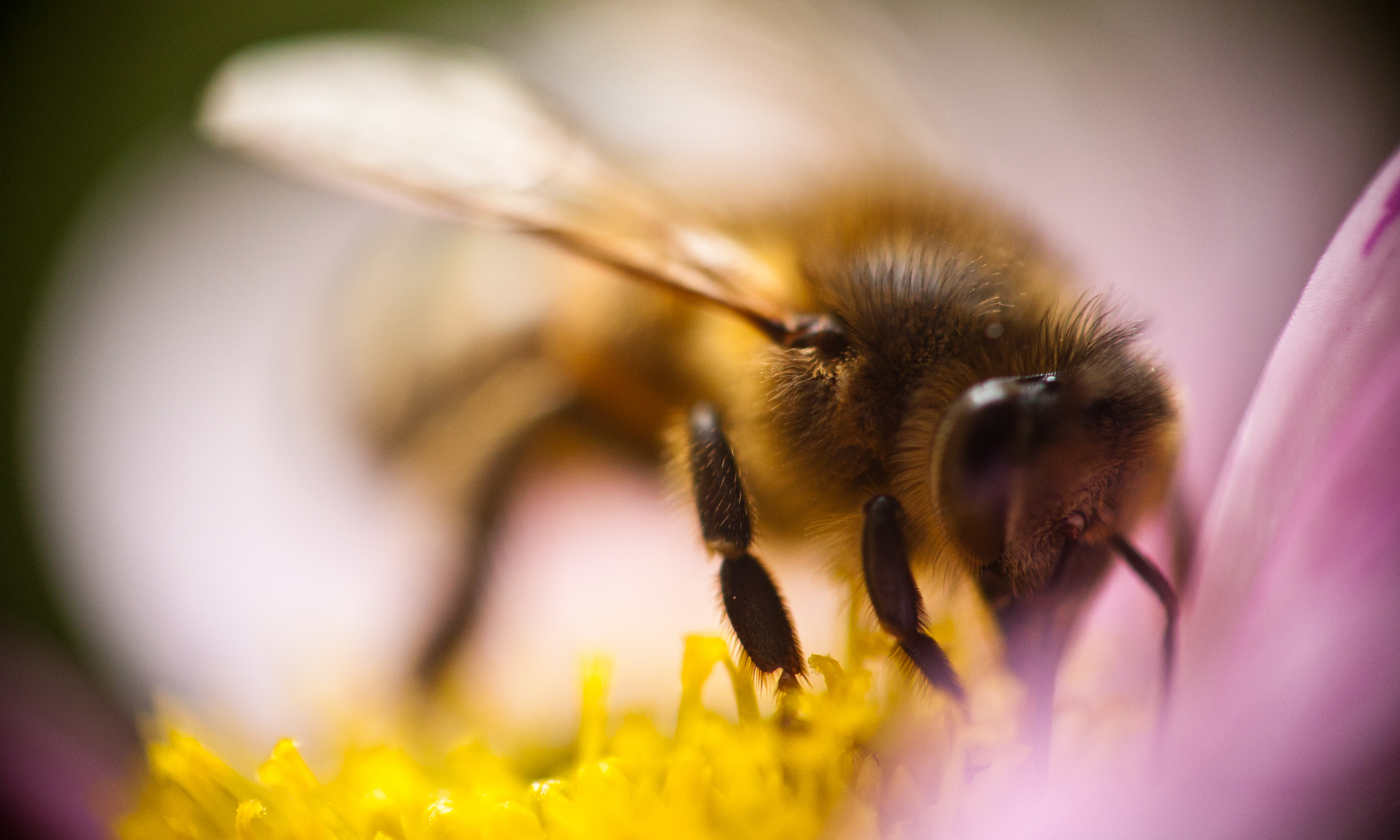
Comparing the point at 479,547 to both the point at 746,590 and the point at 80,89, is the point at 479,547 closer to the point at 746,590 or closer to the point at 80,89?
the point at 746,590

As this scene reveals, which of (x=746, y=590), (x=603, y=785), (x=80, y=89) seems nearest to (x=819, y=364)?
(x=746, y=590)

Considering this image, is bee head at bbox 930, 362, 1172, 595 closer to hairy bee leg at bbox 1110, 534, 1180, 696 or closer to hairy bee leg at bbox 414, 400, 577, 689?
hairy bee leg at bbox 1110, 534, 1180, 696

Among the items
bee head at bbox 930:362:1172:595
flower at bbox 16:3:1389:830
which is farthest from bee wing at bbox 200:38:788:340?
flower at bbox 16:3:1389:830

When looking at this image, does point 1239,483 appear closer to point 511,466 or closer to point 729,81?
point 511,466

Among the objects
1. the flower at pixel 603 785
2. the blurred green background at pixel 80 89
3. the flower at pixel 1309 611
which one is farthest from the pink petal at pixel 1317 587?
the blurred green background at pixel 80 89

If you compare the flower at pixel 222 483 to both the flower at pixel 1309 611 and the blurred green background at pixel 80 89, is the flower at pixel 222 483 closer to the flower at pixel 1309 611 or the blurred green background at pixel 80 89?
the blurred green background at pixel 80 89
